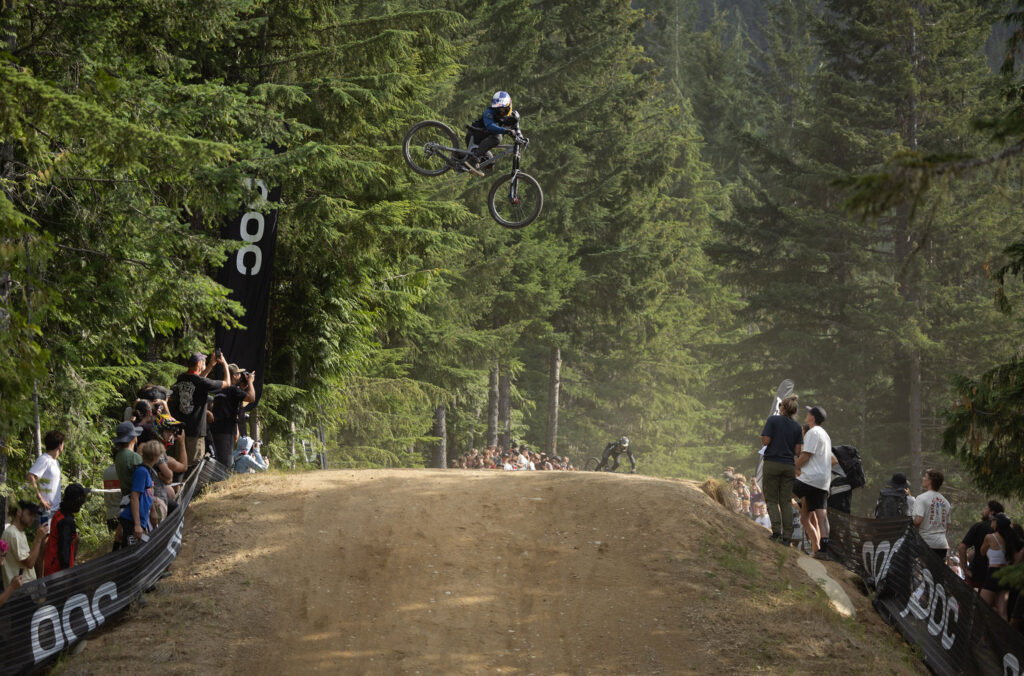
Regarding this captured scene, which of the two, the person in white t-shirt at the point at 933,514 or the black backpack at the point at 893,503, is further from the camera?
the black backpack at the point at 893,503

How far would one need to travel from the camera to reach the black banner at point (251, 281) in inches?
574

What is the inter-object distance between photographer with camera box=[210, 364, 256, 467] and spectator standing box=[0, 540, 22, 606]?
371 cm

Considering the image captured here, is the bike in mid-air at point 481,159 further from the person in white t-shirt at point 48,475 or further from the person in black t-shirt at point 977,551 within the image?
the person in black t-shirt at point 977,551

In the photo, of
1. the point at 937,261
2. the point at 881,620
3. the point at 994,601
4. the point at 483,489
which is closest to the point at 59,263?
the point at 483,489

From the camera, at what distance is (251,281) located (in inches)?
579

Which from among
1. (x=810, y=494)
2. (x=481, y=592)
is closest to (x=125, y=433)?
(x=481, y=592)

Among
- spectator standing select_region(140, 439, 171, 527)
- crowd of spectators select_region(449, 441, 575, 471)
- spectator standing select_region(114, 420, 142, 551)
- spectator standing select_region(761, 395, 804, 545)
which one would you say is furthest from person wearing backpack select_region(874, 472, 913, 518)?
crowd of spectators select_region(449, 441, 575, 471)

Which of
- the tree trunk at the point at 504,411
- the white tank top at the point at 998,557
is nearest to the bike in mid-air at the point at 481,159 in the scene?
the white tank top at the point at 998,557

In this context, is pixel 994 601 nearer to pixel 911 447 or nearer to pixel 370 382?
pixel 370 382

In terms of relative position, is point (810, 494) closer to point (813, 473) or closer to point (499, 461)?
point (813, 473)

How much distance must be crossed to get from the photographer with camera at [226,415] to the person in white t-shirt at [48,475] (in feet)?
9.51

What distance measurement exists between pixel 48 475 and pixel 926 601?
29.1 ft

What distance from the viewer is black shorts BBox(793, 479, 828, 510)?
10.9m

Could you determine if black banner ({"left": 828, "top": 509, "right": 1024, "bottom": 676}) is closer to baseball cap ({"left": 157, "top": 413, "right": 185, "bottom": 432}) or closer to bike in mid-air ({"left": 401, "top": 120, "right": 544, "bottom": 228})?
bike in mid-air ({"left": 401, "top": 120, "right": 544, "bottom": 228})
